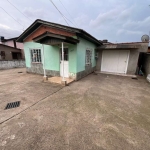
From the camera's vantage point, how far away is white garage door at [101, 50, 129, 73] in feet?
24.3

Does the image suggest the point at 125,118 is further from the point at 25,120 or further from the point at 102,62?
the point at 102,62

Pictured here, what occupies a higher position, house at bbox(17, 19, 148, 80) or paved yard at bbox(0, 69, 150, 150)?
house at bbox(17, 19, 148, 80)

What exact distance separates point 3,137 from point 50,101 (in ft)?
5.08

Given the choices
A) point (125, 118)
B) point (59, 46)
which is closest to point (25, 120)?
point (125, 118)

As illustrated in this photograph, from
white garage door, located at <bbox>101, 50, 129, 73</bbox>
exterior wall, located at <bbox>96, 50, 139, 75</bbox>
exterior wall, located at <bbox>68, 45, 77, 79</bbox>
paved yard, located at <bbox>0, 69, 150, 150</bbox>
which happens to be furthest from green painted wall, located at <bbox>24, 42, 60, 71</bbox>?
exterior wall, located at <bbox>96, 50, 139, 75</bbox>

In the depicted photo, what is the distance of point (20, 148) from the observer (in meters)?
1.43

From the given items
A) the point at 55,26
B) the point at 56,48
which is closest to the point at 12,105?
the point at 56,48

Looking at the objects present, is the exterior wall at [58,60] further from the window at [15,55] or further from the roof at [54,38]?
the window at [15,55]

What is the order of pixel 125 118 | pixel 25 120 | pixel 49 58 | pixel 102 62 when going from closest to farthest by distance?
pixel 25 120, pixel 125 118, pixel 49 58, pixel 102 62

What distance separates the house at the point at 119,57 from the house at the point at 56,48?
6.97ft

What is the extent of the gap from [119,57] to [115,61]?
484mm

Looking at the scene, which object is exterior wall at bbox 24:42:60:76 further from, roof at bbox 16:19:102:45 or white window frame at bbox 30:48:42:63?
roof at bbox 16:19:102:45

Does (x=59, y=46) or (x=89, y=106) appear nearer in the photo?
(x=89, y=106)

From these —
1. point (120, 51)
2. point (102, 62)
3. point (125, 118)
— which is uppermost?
point (120, 51)
